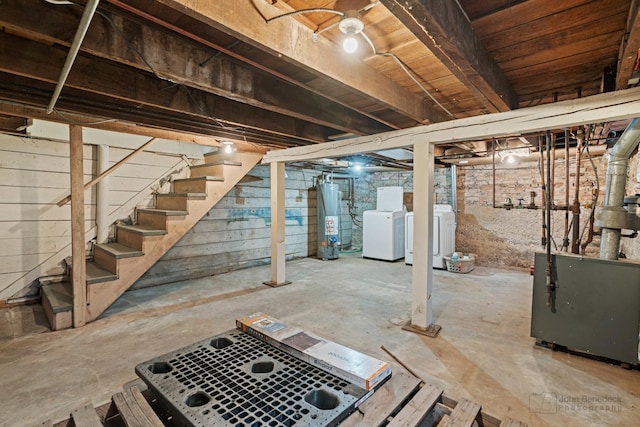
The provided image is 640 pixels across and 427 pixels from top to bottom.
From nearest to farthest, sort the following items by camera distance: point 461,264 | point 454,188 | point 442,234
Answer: point 461,264
point 442,234
point 454,188

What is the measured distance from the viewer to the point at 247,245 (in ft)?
17.0

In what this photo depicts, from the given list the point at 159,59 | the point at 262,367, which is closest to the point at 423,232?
the point at 262,367

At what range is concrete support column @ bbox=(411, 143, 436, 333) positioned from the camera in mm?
2604

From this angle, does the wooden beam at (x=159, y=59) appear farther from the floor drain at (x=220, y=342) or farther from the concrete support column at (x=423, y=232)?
the floor drain at (x=220, y=342)

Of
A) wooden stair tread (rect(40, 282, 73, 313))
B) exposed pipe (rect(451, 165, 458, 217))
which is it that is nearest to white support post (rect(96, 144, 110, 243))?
wooden stair tread (rect(40, 282, 73, 313))

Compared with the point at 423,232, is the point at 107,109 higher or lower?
higher

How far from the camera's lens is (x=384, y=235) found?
578 cm

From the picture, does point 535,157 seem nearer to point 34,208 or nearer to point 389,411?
point 389,411

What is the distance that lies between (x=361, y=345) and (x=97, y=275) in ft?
8.72

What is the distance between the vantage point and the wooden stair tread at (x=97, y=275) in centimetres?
283

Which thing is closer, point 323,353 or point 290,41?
point 323,353

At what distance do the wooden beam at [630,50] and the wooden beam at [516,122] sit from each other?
118mm

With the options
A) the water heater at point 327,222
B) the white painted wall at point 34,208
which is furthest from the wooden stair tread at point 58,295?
the water heater at point 327,222

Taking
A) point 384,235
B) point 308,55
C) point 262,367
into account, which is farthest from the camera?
point 384,235
